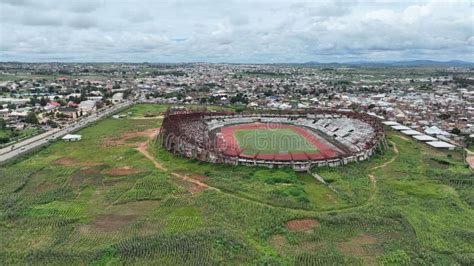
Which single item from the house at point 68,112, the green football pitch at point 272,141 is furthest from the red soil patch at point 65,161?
the house at point 68,112

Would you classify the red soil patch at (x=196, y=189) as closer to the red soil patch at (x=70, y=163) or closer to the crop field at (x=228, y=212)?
the crop field at (x=228, y=212)

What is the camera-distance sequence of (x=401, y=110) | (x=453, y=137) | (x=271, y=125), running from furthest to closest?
(x=401, y=110), (x=271, y=125), (x=453, y=137)

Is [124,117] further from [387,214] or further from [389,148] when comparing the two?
[387,214]

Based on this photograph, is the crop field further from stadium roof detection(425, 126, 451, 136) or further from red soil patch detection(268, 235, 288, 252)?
stadium roof detection(425, 126, 451, 136)

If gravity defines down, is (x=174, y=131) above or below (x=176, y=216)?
above

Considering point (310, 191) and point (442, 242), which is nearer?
point (442, 242)

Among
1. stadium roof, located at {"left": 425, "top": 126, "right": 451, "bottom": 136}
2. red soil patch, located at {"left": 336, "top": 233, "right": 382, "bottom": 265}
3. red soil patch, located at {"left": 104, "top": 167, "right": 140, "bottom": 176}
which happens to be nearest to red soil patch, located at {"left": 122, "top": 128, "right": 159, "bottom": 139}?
red soil patch, located at {"left": 104, "top": 167, "right": 140, "bottom": 176}

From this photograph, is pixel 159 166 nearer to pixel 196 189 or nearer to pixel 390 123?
pixel 196 189

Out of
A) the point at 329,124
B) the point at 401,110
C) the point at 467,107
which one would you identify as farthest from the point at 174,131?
the point at 467,107
